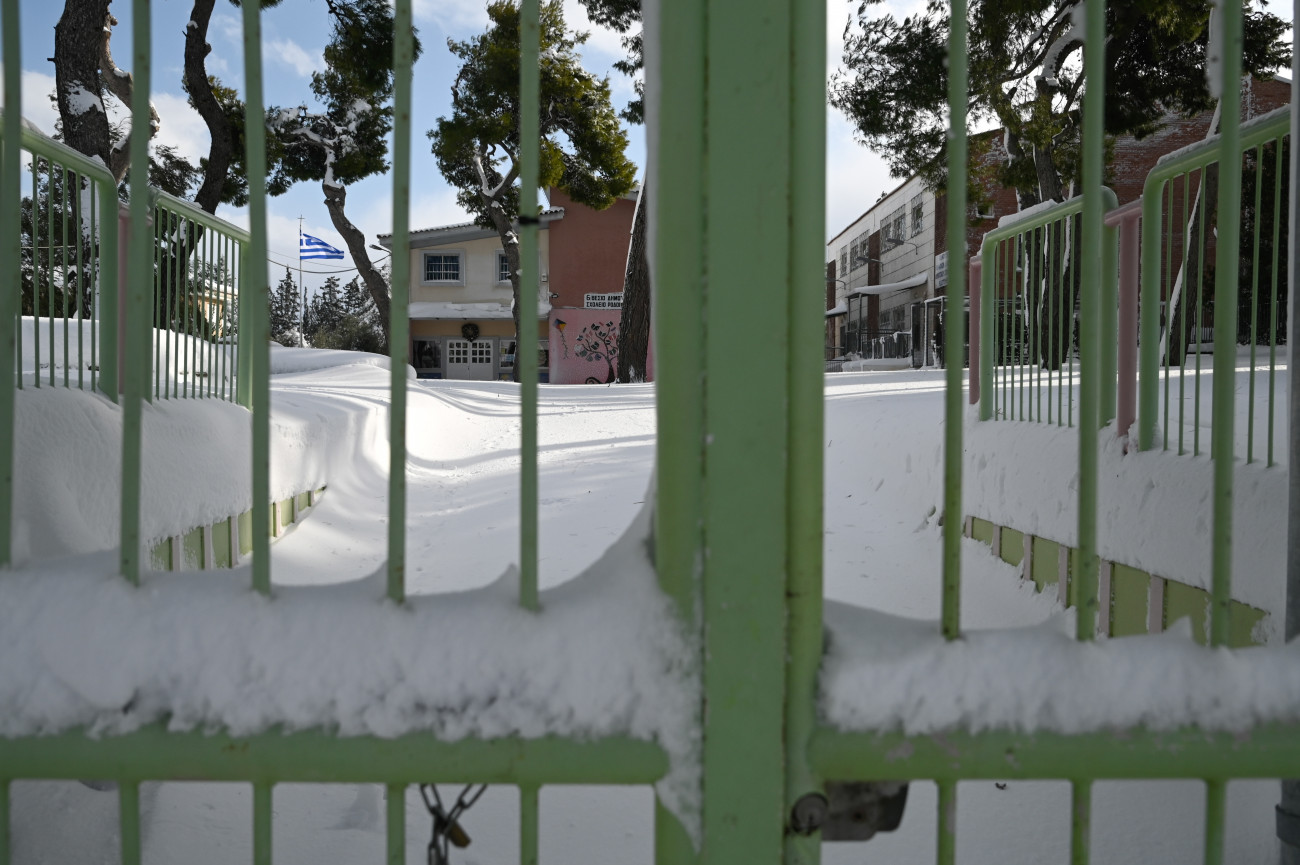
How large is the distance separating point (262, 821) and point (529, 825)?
0.93 ft

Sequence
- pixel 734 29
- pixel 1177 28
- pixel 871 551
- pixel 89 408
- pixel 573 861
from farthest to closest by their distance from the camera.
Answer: pixel 1177 28
pixel 871 551
pixel 89 408
pixel 573 861
pixel 734 29

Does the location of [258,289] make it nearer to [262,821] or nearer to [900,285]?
[262,821]

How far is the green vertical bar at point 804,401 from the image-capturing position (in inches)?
31.1

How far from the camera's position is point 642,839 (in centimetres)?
168

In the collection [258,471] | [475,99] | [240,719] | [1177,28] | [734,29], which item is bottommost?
[240,719]

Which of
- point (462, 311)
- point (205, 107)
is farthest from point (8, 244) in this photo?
point (462, 311)

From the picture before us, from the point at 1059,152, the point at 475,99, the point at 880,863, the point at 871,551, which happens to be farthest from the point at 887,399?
the point at 475,99

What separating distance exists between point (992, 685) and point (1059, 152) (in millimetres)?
12125

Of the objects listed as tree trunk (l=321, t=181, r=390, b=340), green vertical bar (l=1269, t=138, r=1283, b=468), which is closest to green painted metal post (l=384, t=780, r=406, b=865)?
green vertical bar (l=1269, t=138, r=1283, b=468)

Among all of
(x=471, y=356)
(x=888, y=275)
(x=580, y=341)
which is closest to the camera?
(x=580, y=341)

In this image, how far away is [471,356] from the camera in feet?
76.5

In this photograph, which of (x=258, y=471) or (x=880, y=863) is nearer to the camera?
(x=258, y=471)

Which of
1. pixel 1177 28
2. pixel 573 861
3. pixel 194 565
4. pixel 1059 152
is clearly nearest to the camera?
pixel 573 861

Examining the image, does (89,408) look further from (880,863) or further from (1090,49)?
(1090,49)
